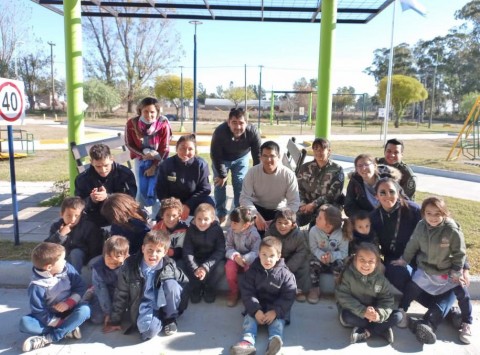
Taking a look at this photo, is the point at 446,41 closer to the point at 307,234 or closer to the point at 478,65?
the point at 478,65

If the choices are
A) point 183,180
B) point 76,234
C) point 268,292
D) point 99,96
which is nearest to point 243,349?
point 268,292

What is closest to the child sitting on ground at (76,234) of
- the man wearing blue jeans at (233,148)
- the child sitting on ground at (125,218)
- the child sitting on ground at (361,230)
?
the child sitting on ground at (125,218)

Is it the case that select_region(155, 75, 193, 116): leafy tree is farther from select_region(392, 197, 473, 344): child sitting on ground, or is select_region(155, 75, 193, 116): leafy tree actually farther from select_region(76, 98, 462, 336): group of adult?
select_region(392, 197, 473, 344): child sitting on ground

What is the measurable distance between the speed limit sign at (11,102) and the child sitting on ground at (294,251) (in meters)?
2.94

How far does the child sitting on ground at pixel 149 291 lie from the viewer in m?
3.07

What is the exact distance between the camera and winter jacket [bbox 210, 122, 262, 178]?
4.78 m

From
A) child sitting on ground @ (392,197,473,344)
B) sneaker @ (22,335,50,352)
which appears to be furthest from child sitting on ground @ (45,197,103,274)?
child sitting on ground @ (392,197,473,344)

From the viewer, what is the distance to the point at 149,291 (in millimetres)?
3086

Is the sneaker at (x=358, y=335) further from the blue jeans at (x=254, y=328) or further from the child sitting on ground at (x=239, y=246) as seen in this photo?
the child sitting on ground at (x=239, y=246)

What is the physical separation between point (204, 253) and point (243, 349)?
43.4 inches

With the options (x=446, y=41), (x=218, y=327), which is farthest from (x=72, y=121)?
(x=446, y=41)

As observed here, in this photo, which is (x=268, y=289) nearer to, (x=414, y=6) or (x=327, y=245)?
(x=327, y=245)

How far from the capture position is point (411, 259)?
3.40 metres

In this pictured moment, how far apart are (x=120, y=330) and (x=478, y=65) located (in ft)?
198
